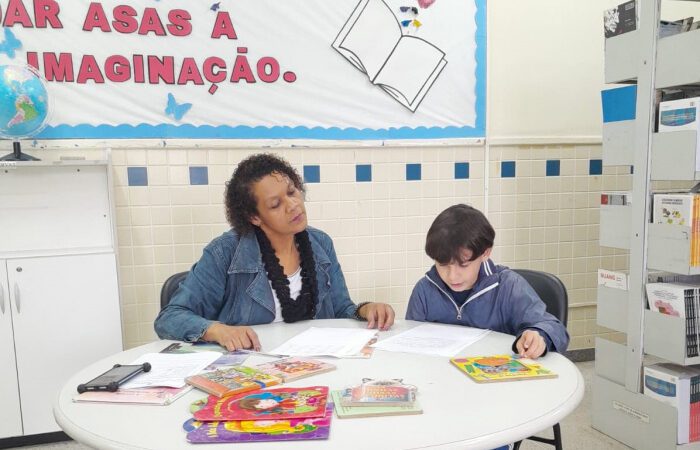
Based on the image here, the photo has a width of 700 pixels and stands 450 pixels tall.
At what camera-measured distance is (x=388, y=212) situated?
3145mm

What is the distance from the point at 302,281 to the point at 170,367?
A: 2.42 feet

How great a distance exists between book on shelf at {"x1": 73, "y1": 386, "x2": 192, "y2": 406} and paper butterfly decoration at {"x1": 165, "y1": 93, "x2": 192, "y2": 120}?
6.10ft

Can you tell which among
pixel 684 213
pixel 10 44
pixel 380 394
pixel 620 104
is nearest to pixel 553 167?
pixel 620 104

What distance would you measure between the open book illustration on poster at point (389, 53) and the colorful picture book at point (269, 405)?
2233 millimetres

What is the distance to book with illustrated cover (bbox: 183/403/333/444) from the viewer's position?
3.24 feet

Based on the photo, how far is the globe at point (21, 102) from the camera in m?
2.31

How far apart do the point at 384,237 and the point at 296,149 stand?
2.48ft

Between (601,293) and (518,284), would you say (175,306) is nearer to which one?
(518,284)

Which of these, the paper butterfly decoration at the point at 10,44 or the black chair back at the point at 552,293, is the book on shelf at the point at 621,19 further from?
the paper butterfly decoration at the point at 10,44

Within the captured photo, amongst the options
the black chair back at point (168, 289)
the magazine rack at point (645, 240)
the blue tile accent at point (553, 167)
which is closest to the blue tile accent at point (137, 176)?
the black chair back at point (168, 289)

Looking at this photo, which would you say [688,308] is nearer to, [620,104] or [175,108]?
[620,104]

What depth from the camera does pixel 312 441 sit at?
98 centimetres

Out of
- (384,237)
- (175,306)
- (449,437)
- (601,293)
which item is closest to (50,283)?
(175,306)

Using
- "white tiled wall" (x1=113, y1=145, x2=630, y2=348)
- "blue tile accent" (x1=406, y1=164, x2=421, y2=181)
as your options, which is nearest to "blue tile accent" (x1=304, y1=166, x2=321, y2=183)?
"white tiled wall" (x1=113, y1=145, x2=630, y2=348)
